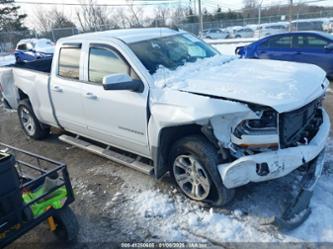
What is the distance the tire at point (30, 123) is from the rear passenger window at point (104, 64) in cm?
214

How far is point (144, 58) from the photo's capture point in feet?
12.6

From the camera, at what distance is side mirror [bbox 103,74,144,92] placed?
11.3ft

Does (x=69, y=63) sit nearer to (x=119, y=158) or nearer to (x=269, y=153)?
(x=119, y=158)

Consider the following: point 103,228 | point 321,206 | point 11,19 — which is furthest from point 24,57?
point 11,19

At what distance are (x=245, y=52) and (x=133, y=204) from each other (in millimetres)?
7791

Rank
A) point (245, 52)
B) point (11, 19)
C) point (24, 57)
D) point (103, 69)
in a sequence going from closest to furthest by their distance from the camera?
1. point (103, 69)
2. point (245, 52)
3. point (24, 57)
4. point (11, 19)

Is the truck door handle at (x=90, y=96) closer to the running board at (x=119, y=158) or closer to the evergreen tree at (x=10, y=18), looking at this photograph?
the running board at (x=119, y=158)

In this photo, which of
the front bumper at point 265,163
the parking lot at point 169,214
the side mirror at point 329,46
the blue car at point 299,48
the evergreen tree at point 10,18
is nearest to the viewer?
the front bumper at point 265,163

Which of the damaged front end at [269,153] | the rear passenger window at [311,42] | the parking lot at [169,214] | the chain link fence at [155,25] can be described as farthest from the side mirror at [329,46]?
the chain link fence at [155,25]

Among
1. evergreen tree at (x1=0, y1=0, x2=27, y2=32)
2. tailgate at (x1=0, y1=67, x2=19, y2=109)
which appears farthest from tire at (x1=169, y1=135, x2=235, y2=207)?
evergreen tree at (x1=0, y1=0, x2=27, y2=32)

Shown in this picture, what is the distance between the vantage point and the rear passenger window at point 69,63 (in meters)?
4.49

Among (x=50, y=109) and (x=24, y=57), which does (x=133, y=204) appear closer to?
(x=50, y=109)

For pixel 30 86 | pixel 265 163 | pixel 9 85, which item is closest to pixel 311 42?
pixel 265 163

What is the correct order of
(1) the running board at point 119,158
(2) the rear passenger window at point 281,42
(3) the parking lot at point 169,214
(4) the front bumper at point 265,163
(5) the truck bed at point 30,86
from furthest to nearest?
(2) the rear passenger window at point 281,42
(5) the truck bed at point 30,86
(1) the running board at point 119,158
(3) the parking lot at point 169,214
(4) the front bumper at point 265,163
